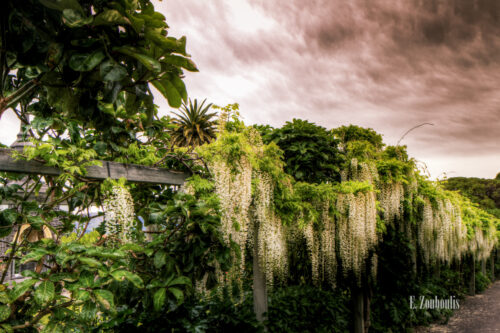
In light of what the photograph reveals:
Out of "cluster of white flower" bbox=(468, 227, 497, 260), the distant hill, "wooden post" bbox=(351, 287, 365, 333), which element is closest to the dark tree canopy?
"wooden post" bbox=(351, 287, 365, 333)

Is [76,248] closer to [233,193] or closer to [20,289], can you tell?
[20,289]

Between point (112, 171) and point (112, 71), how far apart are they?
3.34 feet

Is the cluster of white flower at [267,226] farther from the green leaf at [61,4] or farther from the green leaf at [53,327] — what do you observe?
the green leaf at [61,4]

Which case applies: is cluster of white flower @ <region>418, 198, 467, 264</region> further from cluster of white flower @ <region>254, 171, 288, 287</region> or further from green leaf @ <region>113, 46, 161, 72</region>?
green leaf @ <region>113, 46, 161, 72</region>

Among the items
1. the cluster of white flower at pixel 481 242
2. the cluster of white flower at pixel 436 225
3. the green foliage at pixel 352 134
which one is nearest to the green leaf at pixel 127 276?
the green foliage at pixel 352 134

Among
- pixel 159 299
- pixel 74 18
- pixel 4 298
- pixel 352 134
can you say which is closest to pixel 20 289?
pixel 4 298

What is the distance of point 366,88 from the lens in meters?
6.56

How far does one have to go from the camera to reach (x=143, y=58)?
0.87 metres

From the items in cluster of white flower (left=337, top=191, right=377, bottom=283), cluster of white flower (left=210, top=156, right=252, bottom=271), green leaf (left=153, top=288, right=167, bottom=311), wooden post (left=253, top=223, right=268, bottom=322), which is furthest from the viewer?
cluster of white flower (left=337, top=191, right=377, bottom=283)

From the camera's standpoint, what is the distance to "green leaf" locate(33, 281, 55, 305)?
3.81 ft

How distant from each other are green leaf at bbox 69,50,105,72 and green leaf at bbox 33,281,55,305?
36.9 inches

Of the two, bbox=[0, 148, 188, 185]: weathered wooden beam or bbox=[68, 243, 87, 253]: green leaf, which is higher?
bbox=[0, 148, 188, 185]: weathered wooden beam

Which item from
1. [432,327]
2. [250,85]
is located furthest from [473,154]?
[250,85]

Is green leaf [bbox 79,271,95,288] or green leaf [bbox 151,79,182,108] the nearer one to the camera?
green leaf [bbox 151,79,182,108]
